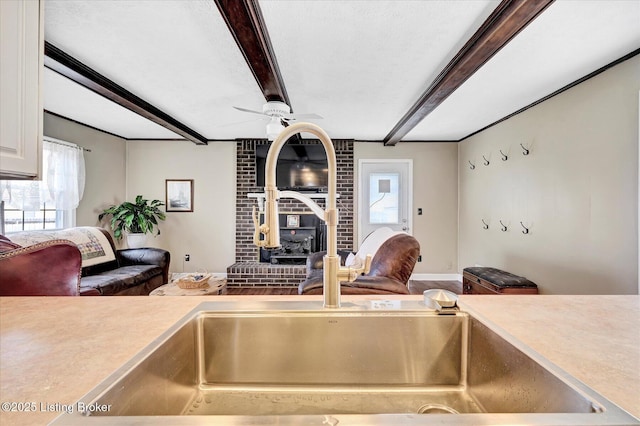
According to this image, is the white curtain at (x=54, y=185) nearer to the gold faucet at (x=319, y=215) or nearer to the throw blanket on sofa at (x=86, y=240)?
the throw blanket on sofa at (x=86, y=240)

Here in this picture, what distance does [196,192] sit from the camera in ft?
16.3

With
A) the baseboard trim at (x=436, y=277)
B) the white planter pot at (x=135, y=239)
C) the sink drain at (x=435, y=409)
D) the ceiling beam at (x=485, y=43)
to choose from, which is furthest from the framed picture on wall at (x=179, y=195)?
the sink drain at (x=435, y=409)

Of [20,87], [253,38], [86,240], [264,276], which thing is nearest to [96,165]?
[86,240]

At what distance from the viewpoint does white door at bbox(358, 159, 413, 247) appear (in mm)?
4957

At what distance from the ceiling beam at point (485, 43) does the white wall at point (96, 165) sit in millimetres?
4294

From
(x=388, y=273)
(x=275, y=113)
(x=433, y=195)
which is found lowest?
(x=388, y=273)

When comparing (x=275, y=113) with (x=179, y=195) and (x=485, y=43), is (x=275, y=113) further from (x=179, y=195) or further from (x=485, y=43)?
(x=179, y=195)

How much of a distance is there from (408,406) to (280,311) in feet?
1.38

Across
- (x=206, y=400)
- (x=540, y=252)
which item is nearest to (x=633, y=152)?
(x=540, y=252)

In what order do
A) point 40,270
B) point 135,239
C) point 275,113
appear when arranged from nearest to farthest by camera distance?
point 40,270 < point 275,113 < point 135,239

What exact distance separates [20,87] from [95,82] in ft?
6.32

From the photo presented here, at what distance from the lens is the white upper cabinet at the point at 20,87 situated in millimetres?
972

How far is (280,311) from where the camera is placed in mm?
872

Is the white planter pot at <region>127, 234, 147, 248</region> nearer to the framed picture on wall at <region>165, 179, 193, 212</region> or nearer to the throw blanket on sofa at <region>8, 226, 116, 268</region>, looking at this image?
the framed picture on wall at <region>165, 179, 193, 212</region>
